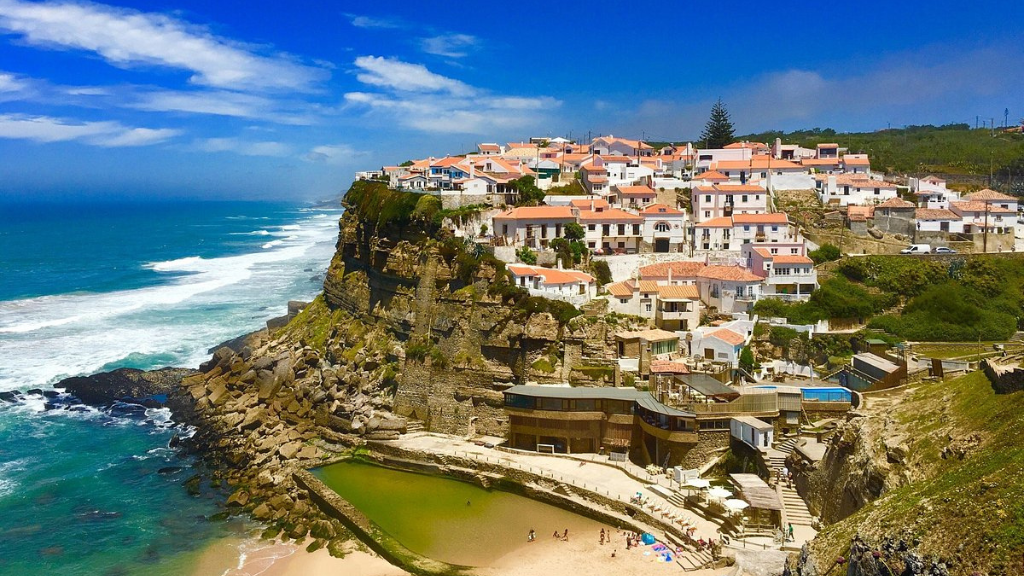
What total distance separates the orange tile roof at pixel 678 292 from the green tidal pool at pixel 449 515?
13.2 m

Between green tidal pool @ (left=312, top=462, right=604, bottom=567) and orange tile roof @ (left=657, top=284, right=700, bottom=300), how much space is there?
1325cm

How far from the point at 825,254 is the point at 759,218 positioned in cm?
427

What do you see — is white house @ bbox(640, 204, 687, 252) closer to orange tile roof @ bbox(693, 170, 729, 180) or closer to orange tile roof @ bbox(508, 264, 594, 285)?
orange tile roof @ bbox(693, 170, 729, 180)

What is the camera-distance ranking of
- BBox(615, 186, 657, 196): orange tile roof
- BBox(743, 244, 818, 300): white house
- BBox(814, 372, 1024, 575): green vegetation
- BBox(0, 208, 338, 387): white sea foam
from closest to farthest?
BBox(814, 372, 1024, 575): green vegetation → BBox(743, 244, 818, 300): white house → BBox(615, 186, 657, 196): orange tile roof → BBox(0, 208, 338, 387): white sea foam

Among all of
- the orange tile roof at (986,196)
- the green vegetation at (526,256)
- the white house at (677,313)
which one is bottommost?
the white house at (677,313)

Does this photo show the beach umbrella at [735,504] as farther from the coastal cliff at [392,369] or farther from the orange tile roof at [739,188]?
the orange tile roof at [739,188]

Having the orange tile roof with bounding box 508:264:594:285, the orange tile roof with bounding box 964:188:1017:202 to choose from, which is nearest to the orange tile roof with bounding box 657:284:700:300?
the orange tile roof with bounding box 508:264:594:285

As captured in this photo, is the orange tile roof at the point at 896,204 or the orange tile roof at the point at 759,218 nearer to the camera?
the orange tile roof at the point at 759,218

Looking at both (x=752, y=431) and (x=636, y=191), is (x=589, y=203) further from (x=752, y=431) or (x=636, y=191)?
(x=752, y=431)

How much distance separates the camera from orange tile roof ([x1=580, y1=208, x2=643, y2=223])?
44.9 meters

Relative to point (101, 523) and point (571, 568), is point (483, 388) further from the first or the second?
point (101, 523)

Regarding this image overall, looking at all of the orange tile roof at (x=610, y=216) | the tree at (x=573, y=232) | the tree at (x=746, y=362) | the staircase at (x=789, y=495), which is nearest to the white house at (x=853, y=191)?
the orange tile roof at (x=610, y=216)

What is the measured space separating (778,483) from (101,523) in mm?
26208

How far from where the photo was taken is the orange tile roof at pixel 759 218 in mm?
45375
